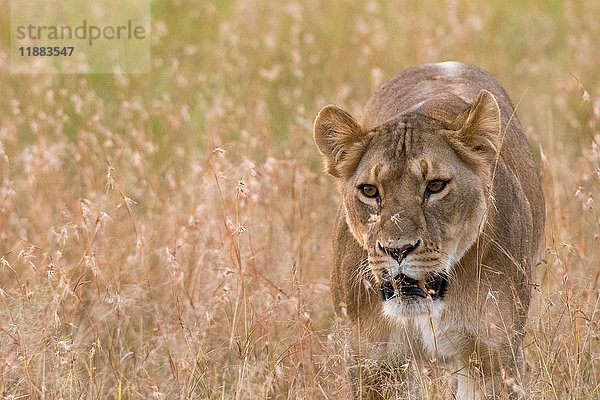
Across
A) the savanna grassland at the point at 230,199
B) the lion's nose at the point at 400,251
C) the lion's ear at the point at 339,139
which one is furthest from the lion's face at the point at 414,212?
the savanna grassland at the point at 230,199

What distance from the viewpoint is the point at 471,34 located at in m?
11.1

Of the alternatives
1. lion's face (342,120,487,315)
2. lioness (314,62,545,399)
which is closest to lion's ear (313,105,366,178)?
lioness (314,62,545,399)

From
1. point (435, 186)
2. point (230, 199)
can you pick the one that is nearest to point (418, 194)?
point (435, 186)

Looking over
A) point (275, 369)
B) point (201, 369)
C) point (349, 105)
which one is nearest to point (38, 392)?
point (201, 369)

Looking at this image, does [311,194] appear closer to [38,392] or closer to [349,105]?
[349,105]

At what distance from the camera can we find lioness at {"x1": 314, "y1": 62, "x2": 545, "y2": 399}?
4.46 metres

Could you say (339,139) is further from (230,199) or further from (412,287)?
(230,199)

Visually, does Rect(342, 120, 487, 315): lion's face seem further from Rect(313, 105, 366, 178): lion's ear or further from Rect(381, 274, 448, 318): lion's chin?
Rect(313, 105, 366, 178): lion's ear

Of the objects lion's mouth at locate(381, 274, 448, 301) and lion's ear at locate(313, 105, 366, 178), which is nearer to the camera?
lion's mouth at locate(381, 274, 448, 301)

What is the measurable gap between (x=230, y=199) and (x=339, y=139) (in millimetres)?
2315

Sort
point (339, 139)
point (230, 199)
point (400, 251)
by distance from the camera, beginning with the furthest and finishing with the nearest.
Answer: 1. point (230, 199)
2. point (339, 139)
3. point (400, 251)

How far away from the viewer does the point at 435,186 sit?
4.53 m

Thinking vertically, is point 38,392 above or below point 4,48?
below

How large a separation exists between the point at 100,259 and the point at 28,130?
3035 mm
